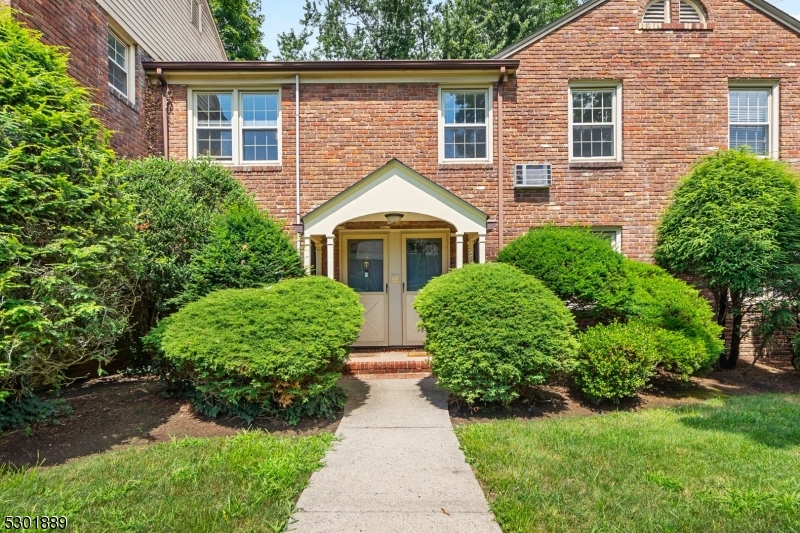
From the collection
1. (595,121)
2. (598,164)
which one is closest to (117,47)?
(595,121)

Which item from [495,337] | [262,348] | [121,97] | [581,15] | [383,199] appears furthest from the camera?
[581,15]

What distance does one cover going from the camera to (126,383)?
6.33m

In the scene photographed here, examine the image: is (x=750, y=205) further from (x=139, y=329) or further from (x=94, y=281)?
(x=139, y=329)

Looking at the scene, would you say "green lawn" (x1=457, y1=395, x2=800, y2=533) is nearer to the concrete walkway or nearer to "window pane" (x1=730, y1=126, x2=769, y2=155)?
the concrete walkway

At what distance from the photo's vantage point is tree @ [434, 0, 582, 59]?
58.0ft

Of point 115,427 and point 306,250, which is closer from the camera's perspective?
point 115,427

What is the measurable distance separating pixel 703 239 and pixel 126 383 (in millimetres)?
9489

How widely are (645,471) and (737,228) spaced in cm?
492

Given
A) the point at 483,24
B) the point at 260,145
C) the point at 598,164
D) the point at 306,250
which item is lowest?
the point at 306,250

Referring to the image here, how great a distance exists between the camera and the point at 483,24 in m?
17.6

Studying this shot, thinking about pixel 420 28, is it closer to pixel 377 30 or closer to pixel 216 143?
pixel 377 30

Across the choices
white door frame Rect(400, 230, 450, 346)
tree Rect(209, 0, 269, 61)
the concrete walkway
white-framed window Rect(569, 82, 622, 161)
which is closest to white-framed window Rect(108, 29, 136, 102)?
white door frame Rect(400, 230, 450, 346)

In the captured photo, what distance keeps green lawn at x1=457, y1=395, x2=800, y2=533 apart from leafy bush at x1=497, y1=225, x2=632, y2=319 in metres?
1.61

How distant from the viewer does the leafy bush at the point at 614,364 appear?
5215 millimetres
